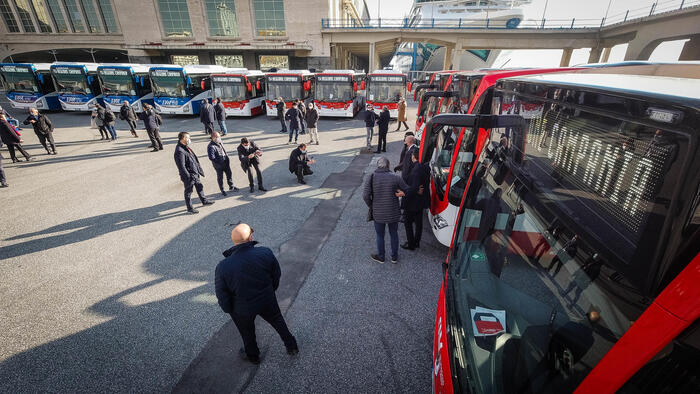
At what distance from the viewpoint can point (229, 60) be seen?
116 feet

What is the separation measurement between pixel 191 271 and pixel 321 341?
8.87ft

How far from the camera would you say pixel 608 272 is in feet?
3.94

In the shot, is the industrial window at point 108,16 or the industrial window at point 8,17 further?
the industrial window at point 8,17

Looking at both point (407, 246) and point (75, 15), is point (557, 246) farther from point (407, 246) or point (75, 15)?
point (75, 15)

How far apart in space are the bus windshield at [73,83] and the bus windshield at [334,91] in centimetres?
1500

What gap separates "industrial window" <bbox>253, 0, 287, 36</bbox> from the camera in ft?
101

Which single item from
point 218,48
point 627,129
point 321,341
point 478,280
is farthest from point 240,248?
point 218,48

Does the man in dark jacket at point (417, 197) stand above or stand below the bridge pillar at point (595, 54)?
below

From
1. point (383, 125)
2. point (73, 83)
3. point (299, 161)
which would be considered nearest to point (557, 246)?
point (299, 161)

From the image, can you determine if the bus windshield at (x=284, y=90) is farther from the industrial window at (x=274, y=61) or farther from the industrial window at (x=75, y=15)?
the industrial window at (x=75, y=15)

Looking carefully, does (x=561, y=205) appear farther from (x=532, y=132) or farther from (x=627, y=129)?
(x=532, y=132)

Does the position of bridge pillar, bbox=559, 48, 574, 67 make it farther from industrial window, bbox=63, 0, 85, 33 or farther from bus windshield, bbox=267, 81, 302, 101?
industrial window, bbox=63, 0, 85, 33

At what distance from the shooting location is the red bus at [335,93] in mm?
17047

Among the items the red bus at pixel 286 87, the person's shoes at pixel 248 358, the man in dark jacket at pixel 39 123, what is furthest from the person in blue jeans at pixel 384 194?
the red bus at pixel 286 87
